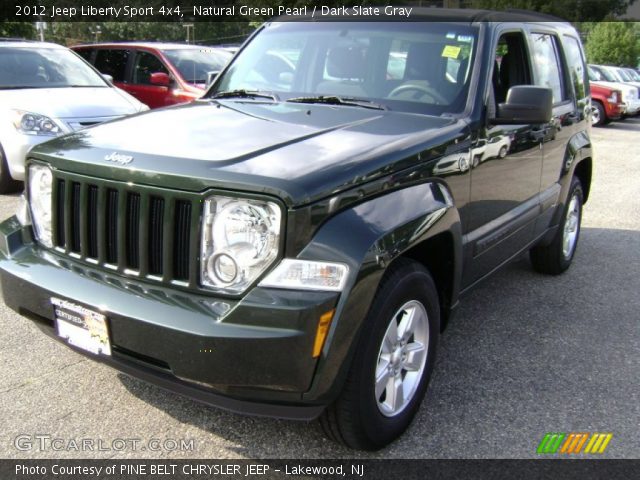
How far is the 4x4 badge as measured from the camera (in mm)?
2530

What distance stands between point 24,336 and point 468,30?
3.11 meters

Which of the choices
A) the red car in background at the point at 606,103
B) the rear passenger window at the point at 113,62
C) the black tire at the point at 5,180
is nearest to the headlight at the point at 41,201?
the black tire at the point at 5,180

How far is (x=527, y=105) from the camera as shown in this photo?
3305 mm

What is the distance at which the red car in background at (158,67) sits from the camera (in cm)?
922

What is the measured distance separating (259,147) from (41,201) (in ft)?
3.55

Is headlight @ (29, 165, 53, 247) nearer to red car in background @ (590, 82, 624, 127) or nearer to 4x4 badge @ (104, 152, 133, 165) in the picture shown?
4x4 badge @ (104, 152, 133, 165)

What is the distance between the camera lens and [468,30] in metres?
3.58

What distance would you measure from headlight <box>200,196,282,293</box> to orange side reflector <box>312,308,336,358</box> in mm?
283

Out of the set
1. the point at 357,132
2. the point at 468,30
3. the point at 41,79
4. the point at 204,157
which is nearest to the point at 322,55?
the point at 468,30

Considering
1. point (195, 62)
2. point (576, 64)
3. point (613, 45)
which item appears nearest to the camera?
point (576, 64)

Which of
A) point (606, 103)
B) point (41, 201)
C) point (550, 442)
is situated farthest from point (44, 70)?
point (606, 103)

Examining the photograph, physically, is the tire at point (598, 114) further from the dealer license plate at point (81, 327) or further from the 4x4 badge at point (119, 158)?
the dealer license plate at point (81, 327)

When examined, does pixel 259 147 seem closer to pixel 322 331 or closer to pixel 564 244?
pixel 322 331

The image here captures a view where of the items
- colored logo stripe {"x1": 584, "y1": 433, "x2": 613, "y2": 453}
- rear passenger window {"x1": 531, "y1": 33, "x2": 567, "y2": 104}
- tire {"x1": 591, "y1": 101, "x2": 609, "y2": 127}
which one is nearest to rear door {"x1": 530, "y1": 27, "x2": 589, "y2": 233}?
rear passenger window {"x1": 531, "y1": 33, "x2": 567, "y2": 104}
